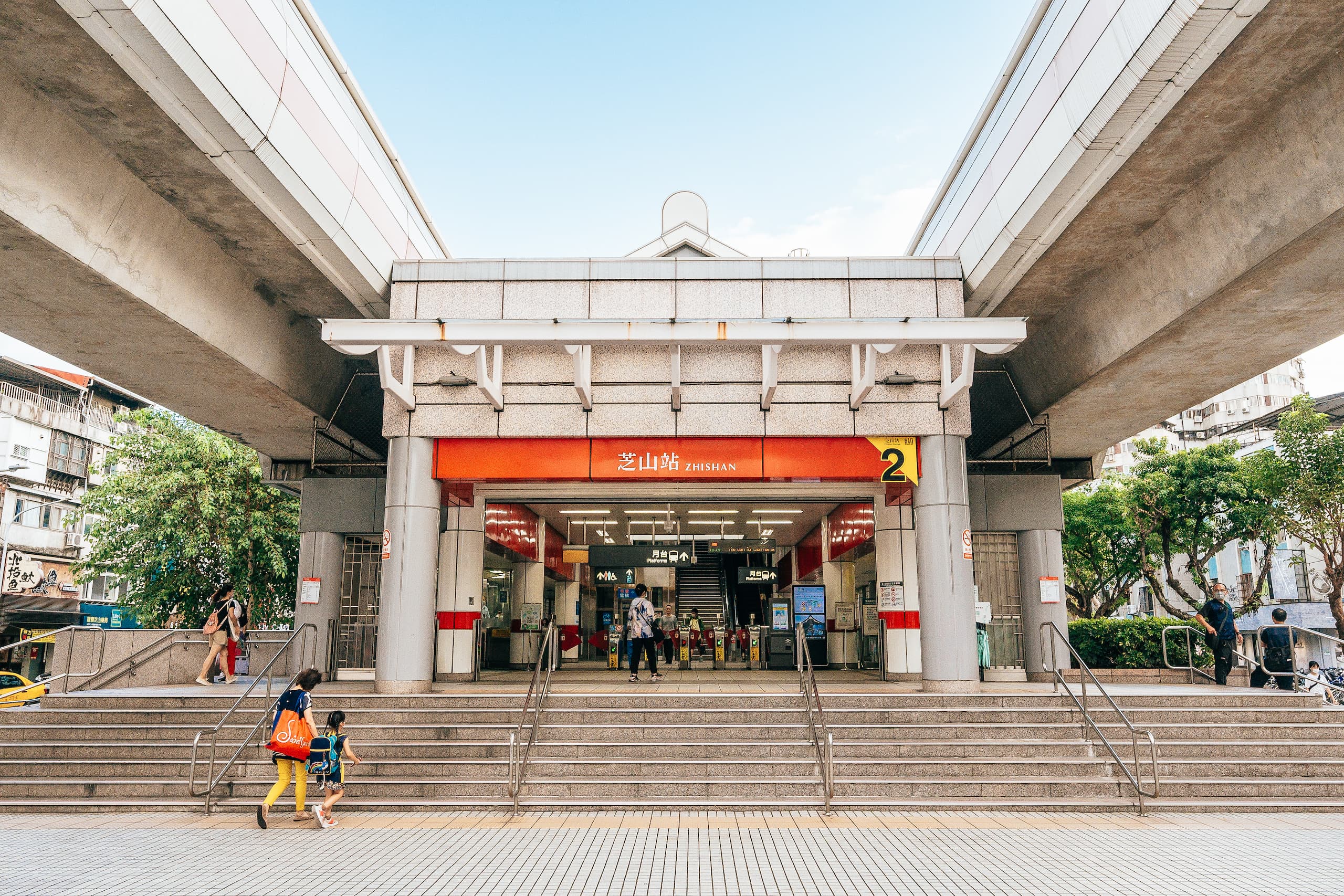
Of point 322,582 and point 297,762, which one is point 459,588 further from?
point 297,762

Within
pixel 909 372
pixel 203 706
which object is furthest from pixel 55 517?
pixel 909 372

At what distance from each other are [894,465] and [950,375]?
1.47 m

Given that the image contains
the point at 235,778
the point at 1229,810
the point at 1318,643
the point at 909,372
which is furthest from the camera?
the point at 1318,643

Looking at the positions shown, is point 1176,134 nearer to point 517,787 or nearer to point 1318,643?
point 517,787

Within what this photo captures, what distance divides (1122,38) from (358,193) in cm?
869

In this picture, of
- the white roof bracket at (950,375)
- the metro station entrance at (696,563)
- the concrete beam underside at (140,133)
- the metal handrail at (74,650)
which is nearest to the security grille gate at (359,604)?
the metro station entrance at (696,563)

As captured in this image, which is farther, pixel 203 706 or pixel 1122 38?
pixel 203 706

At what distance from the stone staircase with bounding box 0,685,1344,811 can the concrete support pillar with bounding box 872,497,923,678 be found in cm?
394

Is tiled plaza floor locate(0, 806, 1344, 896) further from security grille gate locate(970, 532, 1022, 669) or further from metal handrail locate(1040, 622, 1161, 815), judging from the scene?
security grille gate locate(970, 532, 1022, 669)

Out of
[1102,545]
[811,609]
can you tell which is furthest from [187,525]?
[1102,545]

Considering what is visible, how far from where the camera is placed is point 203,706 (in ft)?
33.7

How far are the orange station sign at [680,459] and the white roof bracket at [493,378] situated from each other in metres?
0.66

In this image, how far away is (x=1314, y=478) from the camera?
22500 millimetres

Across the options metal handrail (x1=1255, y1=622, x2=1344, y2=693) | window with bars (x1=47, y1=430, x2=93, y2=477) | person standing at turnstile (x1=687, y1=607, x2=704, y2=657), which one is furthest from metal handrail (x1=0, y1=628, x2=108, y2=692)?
window with bars (x1=47, y1=430, x2=93, y2=477)
